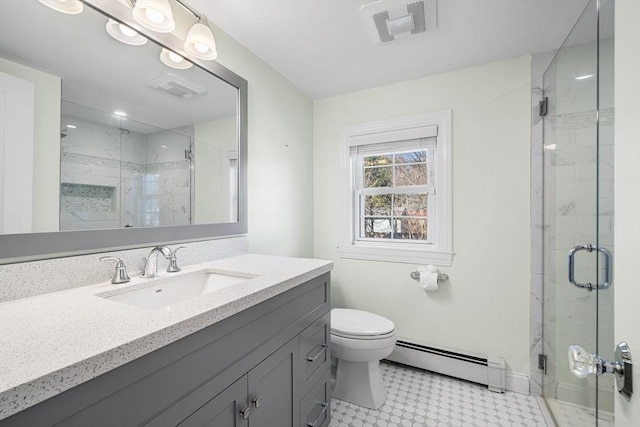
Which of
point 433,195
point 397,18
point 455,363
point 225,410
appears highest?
point 397,18

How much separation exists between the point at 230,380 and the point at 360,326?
110cm

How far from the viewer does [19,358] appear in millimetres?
519

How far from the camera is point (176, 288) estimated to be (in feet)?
4.01

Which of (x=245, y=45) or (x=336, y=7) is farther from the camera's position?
(x=245, y=45)

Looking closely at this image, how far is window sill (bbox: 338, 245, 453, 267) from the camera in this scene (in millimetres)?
2129

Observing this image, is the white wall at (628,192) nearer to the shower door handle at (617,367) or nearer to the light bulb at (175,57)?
the shower door handle at (617,367)

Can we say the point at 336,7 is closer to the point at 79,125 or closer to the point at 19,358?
the point at 79,125

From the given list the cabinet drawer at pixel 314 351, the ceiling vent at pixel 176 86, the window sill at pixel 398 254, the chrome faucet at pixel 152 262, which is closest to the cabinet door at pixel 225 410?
the cabinet drawer at pixel 314 351

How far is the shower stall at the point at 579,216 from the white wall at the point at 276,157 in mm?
1661

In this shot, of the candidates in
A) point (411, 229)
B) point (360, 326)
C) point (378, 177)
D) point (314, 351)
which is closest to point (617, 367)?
point (314, 351)

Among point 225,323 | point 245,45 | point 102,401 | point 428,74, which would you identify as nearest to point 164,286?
point 225,323

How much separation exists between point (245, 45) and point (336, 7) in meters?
0.64

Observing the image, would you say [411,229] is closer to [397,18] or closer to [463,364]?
[463,364]

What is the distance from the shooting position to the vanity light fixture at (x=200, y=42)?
4.43 ft
